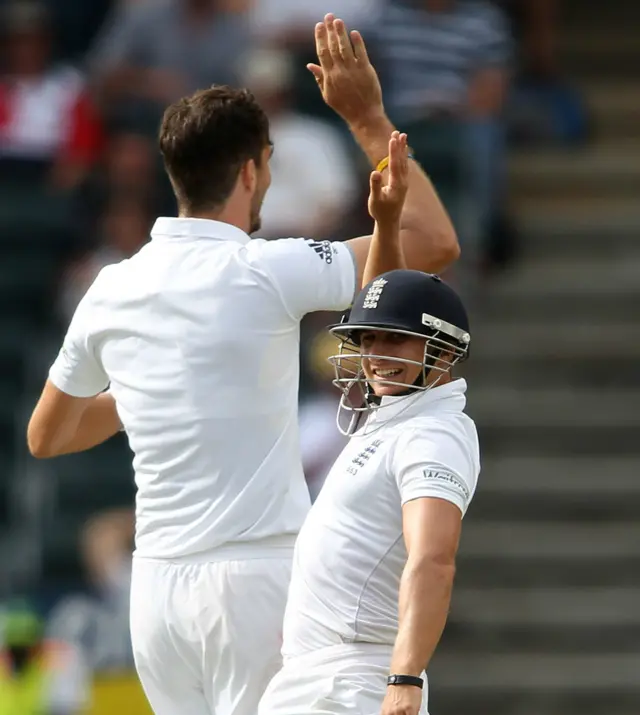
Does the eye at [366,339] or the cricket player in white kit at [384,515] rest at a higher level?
the eye at [366,339]

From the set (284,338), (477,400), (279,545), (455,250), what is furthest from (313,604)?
(477,400)

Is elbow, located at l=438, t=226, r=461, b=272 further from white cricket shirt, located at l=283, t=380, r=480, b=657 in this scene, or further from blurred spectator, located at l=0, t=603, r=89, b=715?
blurred spectator, located at l=0, t=603, r=89, b=715

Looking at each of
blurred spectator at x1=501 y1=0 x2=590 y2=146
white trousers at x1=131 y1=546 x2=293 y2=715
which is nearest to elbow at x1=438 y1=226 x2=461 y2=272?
white trousers at x1=131 y1=546 x2=293 y2=715

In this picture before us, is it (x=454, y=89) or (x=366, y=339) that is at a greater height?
(x=366, y=339)

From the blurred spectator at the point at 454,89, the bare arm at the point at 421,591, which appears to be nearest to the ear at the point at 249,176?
the bare arm at the point at 421,591

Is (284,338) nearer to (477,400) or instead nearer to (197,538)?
(197,538)

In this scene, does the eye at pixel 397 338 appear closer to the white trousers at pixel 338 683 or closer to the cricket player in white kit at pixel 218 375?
the cricket player in white kit at pixel 218 375

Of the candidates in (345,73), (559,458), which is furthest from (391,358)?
(559,458)

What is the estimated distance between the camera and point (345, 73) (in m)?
3.93

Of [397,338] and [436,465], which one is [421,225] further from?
[436,465]

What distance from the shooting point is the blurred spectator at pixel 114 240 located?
29.1 ft

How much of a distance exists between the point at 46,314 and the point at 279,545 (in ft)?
19.9

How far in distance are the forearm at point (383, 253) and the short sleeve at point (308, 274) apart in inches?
2.0

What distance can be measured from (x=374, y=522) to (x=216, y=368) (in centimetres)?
52
